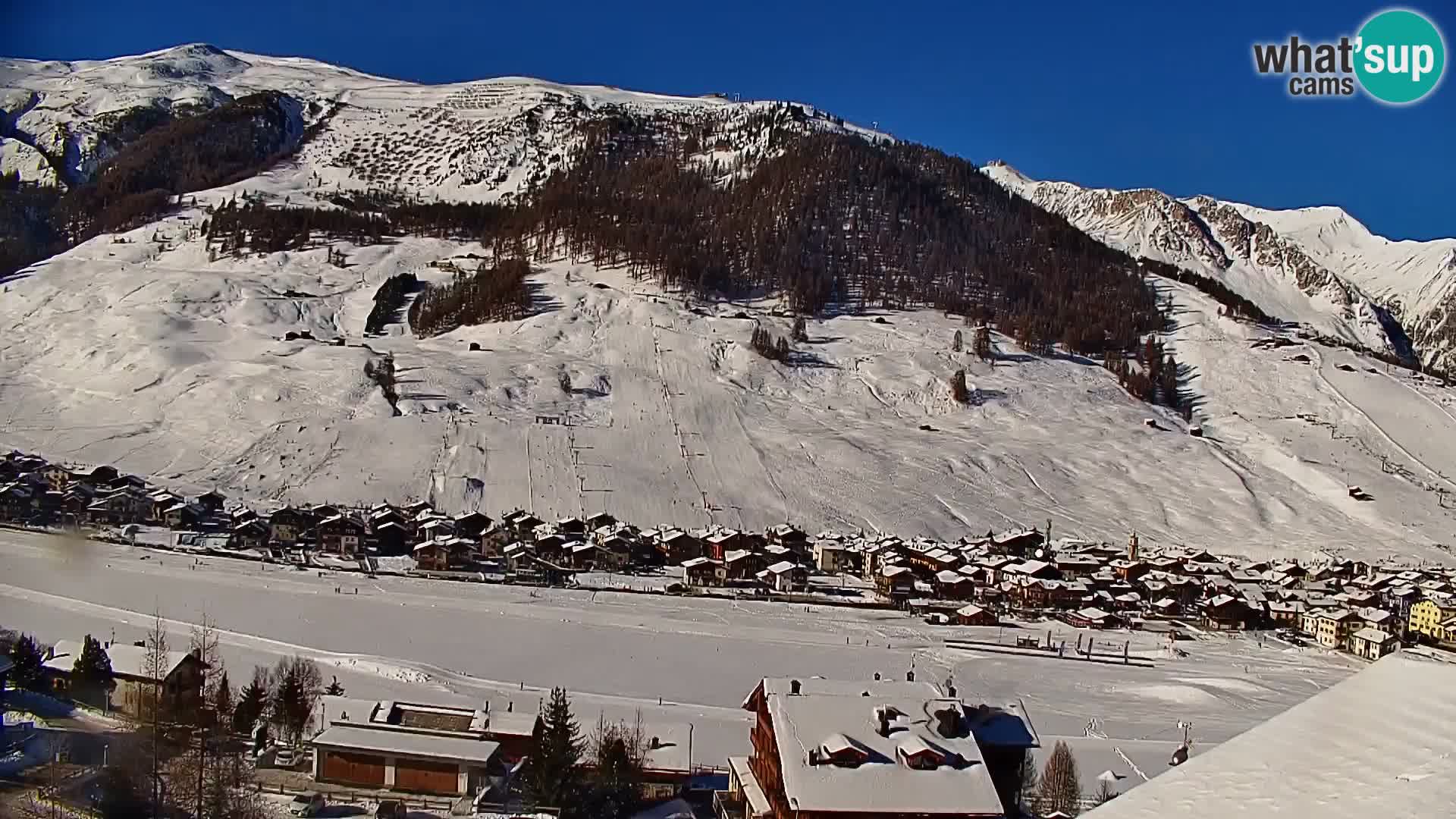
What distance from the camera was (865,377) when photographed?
4334 centimetres

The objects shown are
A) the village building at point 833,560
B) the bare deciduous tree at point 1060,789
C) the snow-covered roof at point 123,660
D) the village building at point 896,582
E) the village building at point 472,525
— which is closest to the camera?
the bare deciduous tree at point 1060,789

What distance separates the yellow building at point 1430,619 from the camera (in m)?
23.5

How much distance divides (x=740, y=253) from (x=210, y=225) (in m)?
28.7

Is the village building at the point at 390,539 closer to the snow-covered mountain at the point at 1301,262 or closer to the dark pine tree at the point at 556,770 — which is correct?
the dark pine tree at the point at 556,770

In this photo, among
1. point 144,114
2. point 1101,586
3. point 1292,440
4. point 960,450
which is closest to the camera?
A: point 1101,586

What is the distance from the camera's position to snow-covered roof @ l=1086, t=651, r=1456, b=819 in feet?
6.00

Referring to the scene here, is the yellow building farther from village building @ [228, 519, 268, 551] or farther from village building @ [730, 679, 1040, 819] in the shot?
village building @ [228, 519, 268, 551]

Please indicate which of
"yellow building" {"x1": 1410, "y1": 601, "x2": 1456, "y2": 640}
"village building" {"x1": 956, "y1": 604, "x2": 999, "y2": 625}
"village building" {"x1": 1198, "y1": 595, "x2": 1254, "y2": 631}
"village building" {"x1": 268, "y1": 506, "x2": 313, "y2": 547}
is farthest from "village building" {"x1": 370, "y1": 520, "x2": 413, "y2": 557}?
"yellow building" {"x1": 1410, "y1": 601, "x2": 1456, "y2": 640}

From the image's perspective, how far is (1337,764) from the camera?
1.96 metres

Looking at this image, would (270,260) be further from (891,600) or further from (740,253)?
(891,600)

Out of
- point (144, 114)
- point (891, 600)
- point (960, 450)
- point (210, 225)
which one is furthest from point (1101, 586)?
point (144, 114)

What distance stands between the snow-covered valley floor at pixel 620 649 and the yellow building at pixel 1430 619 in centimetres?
410

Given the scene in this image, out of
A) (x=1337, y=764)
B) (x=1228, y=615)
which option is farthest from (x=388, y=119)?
(x=1337, y=764)

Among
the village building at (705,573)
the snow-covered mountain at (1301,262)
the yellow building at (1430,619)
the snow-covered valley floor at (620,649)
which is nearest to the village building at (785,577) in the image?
the village building at (705,573)
